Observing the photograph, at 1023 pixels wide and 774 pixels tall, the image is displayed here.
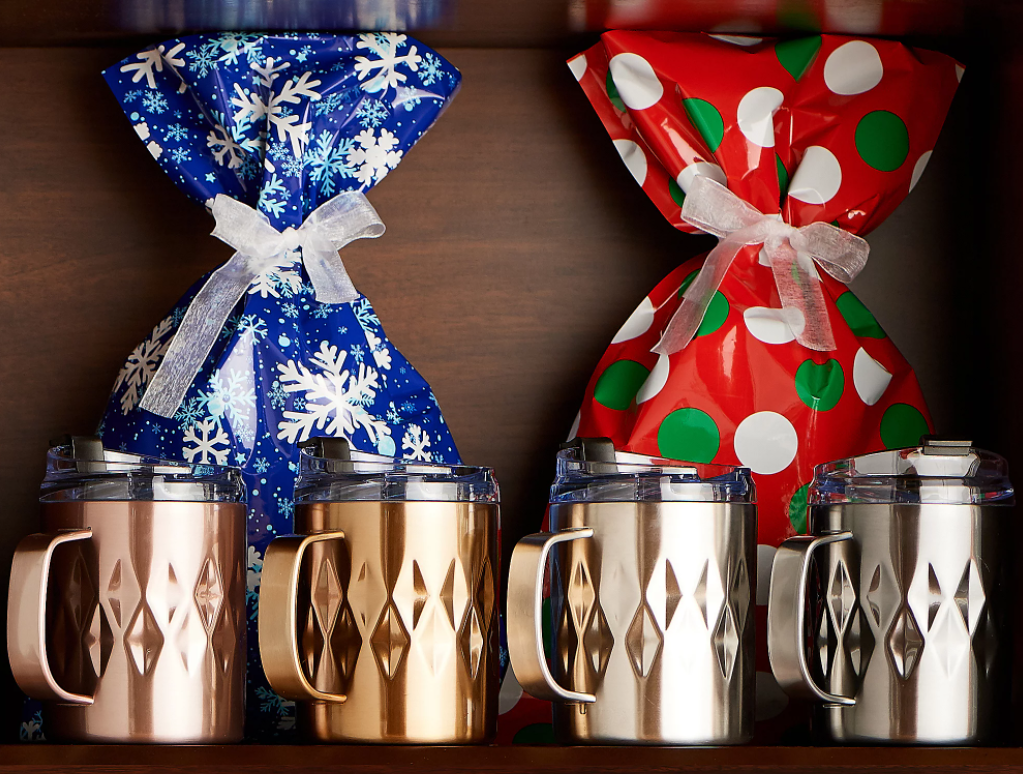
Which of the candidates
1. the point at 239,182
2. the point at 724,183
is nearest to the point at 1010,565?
the point at 724,183

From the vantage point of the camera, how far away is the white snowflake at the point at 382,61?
0.72 metres

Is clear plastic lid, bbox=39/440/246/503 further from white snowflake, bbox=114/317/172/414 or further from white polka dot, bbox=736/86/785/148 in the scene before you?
white polka dot, bbox=736/86/785/148

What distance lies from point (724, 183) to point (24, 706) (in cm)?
60

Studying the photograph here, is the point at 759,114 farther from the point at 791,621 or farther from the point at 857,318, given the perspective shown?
the point at 791,621

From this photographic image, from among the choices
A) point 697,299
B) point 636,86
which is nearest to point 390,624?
point 697,299

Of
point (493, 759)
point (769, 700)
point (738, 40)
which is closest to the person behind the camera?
point (493, 759)

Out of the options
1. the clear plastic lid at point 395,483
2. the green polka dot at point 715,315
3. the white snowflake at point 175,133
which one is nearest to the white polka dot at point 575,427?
the green polka dot at point 715,315

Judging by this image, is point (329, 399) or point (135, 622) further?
point (329, 399)

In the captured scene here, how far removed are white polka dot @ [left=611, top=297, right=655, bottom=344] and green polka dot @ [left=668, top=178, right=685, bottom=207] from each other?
7cm

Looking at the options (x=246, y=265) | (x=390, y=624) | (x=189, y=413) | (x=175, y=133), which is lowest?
(x=390, y=624)

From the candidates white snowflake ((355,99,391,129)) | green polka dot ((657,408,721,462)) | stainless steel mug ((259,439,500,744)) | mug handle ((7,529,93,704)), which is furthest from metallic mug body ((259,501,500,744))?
white snowflake ((355,99,391,129))

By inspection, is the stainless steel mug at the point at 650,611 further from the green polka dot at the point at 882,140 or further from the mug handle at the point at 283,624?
the green polka dot at the point at 882,140

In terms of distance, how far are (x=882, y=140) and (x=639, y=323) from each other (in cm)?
22

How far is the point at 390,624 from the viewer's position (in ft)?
1.64
